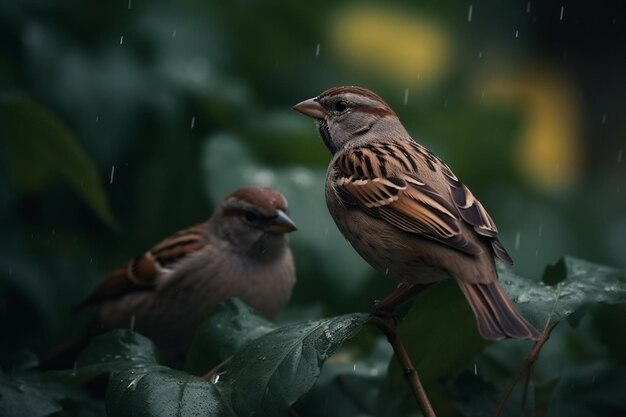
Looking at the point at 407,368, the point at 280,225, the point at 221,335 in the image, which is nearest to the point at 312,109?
the point at 280,225

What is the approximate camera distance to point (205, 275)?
3379 millimetres

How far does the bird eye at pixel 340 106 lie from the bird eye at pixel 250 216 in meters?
0.59

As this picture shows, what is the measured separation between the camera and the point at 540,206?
4.27 m

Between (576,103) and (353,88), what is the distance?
3.17m

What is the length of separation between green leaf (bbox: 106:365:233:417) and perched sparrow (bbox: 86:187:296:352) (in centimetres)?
140

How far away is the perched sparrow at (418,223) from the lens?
2.09 metres

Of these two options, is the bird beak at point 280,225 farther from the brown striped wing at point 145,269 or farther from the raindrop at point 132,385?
the raindrop at point 132,385

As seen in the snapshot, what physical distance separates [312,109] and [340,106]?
81mm

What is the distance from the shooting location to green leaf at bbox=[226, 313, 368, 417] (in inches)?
68.6

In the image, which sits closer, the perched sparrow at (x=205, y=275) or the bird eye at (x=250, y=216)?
the perched sparrow at (x=205, y=275)

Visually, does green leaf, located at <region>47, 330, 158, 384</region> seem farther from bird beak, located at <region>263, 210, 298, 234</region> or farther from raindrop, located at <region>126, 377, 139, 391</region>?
bird beak, located at <region>263, 210, 298, 234</region>

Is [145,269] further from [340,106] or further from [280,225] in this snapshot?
[340,106]

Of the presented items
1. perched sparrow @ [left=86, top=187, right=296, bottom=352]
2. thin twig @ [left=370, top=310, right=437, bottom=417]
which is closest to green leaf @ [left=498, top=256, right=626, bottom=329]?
thin twig @ [left=370, top=310, right=437, bottom=417]

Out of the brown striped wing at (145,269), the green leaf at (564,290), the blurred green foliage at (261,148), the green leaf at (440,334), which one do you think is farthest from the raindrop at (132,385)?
the brown striped wing at (145,269)
